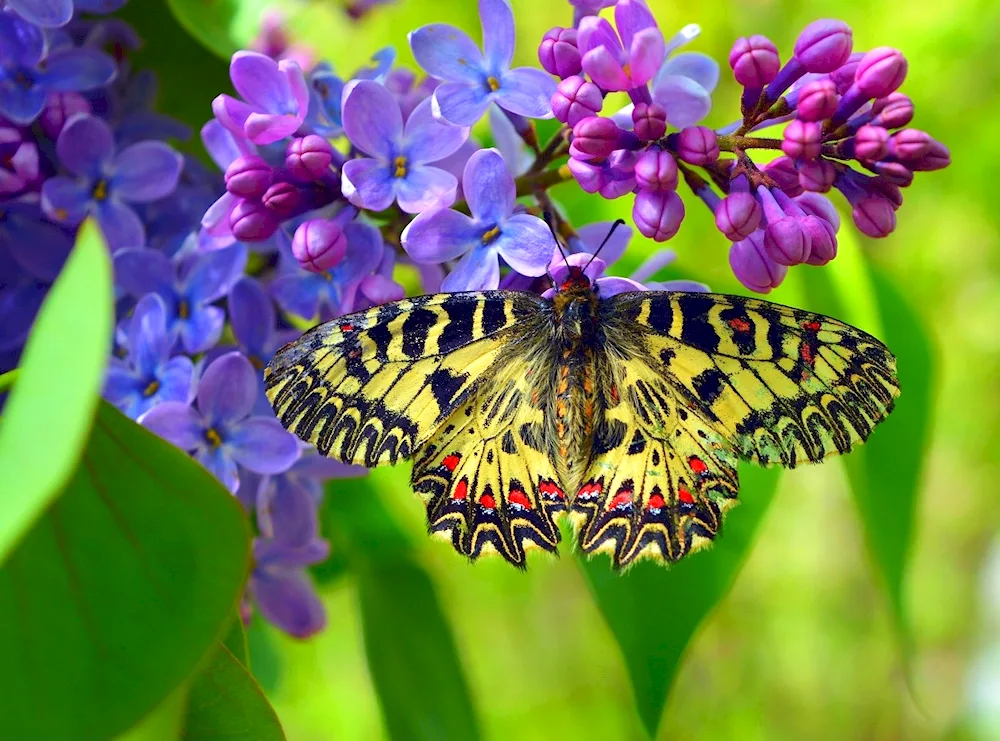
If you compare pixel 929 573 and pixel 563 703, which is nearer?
pixel 563 703

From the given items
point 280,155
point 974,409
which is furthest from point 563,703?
point 280,155

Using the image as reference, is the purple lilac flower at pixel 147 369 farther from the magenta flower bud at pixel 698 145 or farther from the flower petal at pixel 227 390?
the magenta flower bud at pixel 698 145

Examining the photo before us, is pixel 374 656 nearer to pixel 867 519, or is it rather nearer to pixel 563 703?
pixel 867 519

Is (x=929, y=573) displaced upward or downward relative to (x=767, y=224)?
downward

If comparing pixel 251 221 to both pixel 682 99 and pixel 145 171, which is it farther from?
pixel 682 99

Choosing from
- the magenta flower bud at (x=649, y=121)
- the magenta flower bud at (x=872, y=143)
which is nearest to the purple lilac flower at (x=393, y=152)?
the magenta flower bud at (x=649, y=121)

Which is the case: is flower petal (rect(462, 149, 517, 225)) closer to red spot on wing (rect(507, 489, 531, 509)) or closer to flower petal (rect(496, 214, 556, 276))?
flower petal (rect(496, 214, 556, 276))
